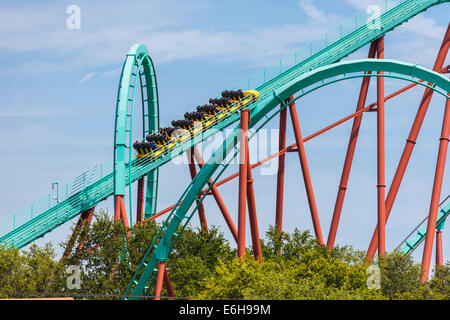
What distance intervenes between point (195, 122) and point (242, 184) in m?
6.09

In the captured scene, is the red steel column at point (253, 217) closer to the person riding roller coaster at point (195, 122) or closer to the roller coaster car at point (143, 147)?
the person riding roller coaster at point (195, 122)

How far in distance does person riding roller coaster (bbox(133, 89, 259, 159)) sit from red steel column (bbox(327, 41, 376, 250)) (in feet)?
11.6

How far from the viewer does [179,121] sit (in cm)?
2753

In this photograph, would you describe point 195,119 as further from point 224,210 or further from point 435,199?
point 435,199

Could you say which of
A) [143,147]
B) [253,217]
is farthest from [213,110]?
[253,217]

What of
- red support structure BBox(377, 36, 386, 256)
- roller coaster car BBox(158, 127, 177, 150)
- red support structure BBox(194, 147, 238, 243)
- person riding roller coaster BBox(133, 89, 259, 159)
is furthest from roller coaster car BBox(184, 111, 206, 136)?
red support structure BBox(377, 36, 386, 256)

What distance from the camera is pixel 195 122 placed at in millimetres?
27453

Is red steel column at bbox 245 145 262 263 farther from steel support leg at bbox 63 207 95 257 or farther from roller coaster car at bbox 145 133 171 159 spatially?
steel support leg at bbox 63 207 95 257
